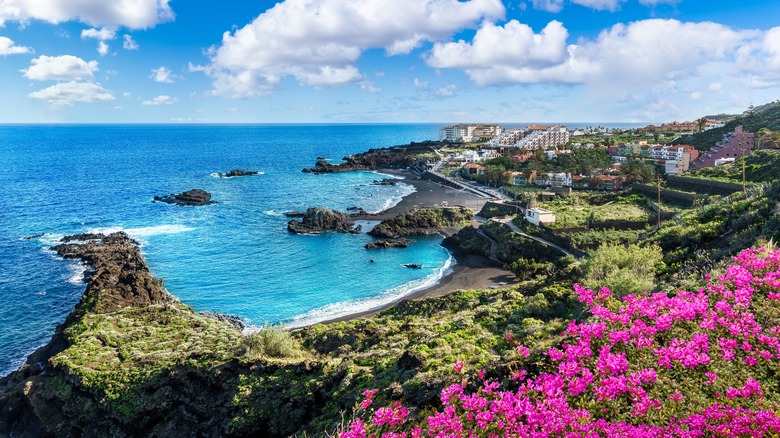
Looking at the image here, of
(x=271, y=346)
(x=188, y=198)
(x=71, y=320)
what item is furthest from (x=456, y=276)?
(x=188, y=198)

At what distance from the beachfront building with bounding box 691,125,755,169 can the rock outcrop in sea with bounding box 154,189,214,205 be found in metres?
89.9

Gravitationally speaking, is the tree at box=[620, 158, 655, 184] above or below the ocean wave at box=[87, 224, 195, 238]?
above

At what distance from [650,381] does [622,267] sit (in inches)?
750

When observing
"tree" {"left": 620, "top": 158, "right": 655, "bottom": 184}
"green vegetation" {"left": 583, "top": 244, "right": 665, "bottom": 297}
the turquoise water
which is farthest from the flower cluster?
"tree" {"left": 620, "top": 158, "right": 655, "bottom": 184}

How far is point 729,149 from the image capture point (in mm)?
89812

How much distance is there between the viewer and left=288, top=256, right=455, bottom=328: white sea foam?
130 ft

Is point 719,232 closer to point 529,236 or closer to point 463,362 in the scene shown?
point 463,362

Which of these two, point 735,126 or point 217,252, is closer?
point 217,252

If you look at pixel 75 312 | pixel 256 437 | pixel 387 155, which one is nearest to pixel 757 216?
pixel 256 437

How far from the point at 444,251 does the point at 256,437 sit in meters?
43.0

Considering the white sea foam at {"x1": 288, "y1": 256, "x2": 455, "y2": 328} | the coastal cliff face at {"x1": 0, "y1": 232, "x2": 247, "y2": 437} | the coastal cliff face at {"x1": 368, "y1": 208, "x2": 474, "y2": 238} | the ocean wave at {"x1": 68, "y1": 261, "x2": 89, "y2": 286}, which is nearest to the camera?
the coastal cliff face at {"x1": 0, "y1": 232, "x2": 247, "y2": 437}

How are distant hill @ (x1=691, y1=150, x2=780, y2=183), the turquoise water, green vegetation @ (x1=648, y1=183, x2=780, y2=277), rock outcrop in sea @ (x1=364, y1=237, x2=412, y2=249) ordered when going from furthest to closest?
rock outcrop in sea @ (x1=364, y1=237, x2=412, y2=249), distant hill @ (x1=691, y1=150, x2=780, y2=183), the turquoise water, green vegetation @ (x1=648, y1=183, x2=780, y2=277)

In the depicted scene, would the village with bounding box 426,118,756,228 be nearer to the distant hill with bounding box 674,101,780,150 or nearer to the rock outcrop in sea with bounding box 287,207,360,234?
the distant hill with bounding box 674,101,780,150

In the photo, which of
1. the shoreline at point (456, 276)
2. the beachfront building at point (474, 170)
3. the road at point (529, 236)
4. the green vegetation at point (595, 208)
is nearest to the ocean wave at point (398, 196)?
the shoreline at point (456, 276)
